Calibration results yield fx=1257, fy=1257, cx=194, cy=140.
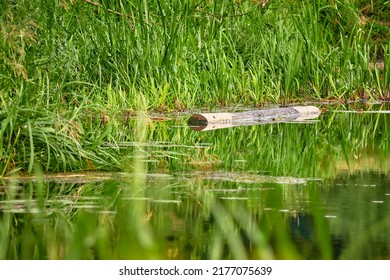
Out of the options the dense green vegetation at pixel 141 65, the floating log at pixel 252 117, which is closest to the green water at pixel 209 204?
the dense green vegetation at pixel 141 65

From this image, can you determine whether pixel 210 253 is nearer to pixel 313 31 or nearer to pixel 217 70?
pixel 217 70

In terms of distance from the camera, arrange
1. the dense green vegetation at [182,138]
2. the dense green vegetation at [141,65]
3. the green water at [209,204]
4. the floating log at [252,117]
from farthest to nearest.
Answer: the floating log at [252,117]
the dense green vegetation at [141,65]
the dense green vegetation at [182,138]
the green water at [209,204]

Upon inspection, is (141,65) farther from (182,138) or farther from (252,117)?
(182,138)

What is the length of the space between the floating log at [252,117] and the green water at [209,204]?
4.21 ft

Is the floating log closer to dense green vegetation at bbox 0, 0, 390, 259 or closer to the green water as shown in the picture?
dense green vegetation at bbox 0, 0, 390, 259

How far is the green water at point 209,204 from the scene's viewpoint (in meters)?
6.19

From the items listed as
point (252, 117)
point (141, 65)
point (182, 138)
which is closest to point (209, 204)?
point (182, 138)

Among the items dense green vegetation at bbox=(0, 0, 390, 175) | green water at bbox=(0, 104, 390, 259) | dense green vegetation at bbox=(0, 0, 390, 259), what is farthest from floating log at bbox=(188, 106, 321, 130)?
green water at bbox=(0, 104, 390, 259)

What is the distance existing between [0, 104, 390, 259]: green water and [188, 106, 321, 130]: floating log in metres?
1.28

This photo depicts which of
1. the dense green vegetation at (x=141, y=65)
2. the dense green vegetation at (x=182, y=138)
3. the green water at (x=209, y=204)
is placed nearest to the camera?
the green water at (x=209, y=204)

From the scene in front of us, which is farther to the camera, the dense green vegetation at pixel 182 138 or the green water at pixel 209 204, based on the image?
the dense green vegetation at pixel 182 138

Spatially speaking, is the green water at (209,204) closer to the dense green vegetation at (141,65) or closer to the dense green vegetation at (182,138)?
the dense green vegetation at (182,138)

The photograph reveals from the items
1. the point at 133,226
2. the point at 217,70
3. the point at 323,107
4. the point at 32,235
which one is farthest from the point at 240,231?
the point at 323,107

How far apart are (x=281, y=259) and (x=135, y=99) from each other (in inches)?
300
